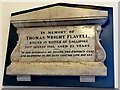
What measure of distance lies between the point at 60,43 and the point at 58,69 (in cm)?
15

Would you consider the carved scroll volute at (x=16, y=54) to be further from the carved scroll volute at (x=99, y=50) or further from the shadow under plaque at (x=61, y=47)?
the carved scroll volute at (x=99, y=50)

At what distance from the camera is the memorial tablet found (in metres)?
1.21

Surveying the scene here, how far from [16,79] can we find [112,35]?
60 cm

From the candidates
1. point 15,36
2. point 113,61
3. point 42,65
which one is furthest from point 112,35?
point 15,36

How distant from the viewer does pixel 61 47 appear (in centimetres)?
126

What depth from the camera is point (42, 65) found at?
1.25 meters

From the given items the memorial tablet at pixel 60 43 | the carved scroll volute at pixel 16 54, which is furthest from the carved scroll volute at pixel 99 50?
the carved scroll volute at pixel 16 54

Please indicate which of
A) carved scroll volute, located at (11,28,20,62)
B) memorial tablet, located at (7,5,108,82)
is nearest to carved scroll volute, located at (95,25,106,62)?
memorial tablet, located at (7,5,108,82)

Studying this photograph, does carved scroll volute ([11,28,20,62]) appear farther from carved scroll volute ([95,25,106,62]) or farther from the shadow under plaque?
carved scroll volute ([95,25,106,62])

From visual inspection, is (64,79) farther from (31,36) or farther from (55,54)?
(31,36)

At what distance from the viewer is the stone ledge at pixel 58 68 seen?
3.90ft

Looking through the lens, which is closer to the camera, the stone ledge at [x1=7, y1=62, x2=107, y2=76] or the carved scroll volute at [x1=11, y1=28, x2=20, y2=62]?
the stone ledge at [x1=7, y1=62, x2=107, y2=76]

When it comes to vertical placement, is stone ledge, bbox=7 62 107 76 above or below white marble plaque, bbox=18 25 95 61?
below

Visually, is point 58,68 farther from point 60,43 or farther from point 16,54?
point 16,54
